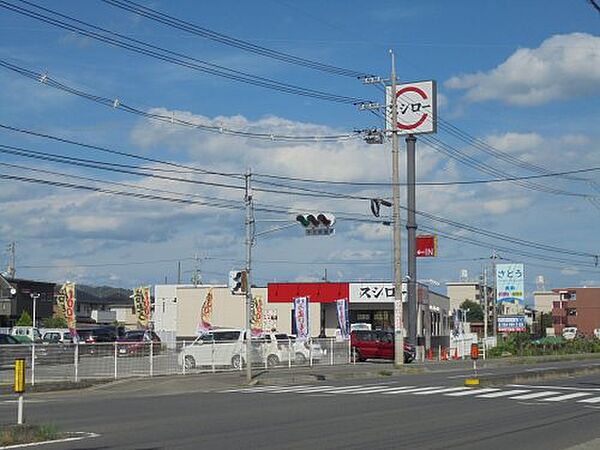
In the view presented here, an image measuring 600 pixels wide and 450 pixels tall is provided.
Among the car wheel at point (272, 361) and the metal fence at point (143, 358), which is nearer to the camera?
the metal fence at point (143, 358)

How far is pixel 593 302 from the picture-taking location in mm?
138000

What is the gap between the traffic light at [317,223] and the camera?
33.9 metres

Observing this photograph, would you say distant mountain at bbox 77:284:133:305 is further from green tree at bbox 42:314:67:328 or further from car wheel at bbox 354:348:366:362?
car wheel at bbox 354:348:366:362

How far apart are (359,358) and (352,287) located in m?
26.2

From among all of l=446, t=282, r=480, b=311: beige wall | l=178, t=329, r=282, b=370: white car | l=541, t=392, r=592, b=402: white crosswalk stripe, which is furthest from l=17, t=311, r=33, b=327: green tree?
l=446, t=282, r=480, b=311: beige wall

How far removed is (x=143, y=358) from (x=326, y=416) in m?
16.4

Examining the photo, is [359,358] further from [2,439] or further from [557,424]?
[2,439]

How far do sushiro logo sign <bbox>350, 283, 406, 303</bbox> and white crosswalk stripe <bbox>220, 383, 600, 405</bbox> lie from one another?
43.5 m

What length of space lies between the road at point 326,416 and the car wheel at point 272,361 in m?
10.7

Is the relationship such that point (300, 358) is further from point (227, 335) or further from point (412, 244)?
point (412, 244)

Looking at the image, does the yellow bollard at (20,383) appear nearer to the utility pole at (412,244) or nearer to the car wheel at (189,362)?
the car wheel at (189,362)

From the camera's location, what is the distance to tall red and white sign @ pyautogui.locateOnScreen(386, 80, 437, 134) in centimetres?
5756

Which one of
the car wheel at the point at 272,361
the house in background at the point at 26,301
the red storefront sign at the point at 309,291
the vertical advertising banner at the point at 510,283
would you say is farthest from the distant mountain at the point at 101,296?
the car wheel at the point at 272,361

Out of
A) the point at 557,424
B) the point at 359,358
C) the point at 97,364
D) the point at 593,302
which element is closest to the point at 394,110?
the point at 359,358
